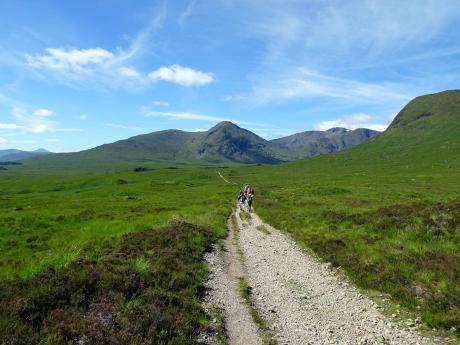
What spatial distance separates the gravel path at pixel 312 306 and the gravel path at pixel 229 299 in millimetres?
687

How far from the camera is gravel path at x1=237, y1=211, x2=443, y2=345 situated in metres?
10.8

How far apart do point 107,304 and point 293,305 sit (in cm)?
676

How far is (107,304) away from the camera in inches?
424

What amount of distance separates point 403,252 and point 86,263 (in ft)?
51.7

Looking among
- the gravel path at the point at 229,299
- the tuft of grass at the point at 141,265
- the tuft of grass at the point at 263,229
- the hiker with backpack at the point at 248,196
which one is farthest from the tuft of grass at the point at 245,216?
the tuft of grass at the point at 141,265

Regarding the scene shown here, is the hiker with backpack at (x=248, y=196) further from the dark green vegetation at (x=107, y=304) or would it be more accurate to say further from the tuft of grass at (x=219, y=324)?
the tuft of grass at (x=219, y=324)

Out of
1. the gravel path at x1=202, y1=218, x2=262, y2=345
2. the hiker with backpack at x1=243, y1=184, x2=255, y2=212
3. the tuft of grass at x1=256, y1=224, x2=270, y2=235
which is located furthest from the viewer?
the hiker with backpack at x1=243, y1=184, x2=255, y2=212

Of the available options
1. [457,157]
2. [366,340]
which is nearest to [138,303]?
[366,340]

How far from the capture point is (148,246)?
19.9 meters

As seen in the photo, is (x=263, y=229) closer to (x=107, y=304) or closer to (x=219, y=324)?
(x=219, y=324)

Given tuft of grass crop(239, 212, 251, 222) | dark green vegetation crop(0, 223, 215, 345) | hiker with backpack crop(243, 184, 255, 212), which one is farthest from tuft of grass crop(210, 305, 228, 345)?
hiker with backpack crop(243, 184, 255, 212)

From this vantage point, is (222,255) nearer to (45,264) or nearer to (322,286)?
(322,286)

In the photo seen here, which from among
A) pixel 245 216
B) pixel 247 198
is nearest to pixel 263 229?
pixel 245 216

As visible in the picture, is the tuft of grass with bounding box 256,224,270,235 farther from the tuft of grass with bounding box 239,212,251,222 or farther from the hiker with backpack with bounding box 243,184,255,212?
the hiker with backpack with bounding box 243,184,255,212
